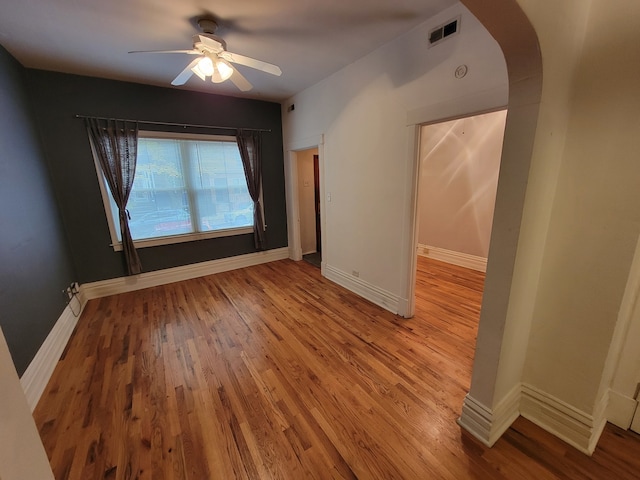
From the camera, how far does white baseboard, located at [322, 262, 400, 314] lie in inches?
111

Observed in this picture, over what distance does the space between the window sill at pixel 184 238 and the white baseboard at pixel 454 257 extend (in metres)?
3.12

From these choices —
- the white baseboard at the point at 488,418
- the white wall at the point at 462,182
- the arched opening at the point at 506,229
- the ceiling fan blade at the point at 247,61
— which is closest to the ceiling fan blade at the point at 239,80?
the ceiling fan blade at the point at 247,61

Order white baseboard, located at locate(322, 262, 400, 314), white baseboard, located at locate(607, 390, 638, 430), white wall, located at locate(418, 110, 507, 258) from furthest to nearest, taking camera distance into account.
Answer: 1. white wall, located at locate(418, 110, 507, 258)
2. white baseboard, located at locate(322, 262, 400, 314)
3. white baseboard, located at locate(607, 390, 638, 430)

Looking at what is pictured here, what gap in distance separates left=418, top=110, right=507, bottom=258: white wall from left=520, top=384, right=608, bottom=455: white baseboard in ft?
7.77

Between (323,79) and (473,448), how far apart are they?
3.74 meters

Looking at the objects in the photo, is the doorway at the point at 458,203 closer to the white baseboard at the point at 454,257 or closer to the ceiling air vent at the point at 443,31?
the white baseboard at the point at 454,257

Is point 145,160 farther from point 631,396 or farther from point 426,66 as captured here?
point 631,396

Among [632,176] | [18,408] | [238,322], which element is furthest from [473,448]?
[238,322]

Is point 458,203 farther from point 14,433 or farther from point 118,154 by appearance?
point 118,154

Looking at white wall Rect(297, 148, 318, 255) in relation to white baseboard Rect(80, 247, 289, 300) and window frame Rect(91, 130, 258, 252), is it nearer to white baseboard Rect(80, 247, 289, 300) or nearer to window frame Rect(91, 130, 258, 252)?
white baseboard Rect(80, 247, 289, 300)

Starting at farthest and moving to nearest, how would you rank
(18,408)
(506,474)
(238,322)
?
(238,322), (506,474), (18,408)

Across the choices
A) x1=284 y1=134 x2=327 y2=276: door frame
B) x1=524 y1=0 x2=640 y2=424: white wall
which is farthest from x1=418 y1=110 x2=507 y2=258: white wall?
x1=524 y1=0 x2=640 y2=424: white wall

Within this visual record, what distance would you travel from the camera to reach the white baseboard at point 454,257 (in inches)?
156

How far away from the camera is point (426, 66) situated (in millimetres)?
2158
